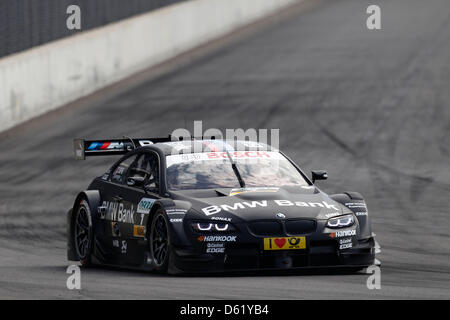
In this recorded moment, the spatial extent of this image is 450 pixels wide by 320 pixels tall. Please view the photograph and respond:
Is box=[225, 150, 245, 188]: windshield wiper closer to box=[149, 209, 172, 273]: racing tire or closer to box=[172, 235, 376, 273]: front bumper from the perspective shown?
box=[149, 209, 172, 273]: racing tire

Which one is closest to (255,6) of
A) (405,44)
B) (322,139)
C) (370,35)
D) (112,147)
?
(370,35)

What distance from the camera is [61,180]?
1939cm

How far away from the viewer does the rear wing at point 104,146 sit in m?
12.8

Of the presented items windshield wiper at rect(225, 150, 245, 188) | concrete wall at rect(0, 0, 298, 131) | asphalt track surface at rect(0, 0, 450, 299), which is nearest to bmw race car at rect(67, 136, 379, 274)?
windshield wiper at rect(225, 150, 245, 188)

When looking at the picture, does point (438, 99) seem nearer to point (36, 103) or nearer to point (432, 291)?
→ point (36, 103)

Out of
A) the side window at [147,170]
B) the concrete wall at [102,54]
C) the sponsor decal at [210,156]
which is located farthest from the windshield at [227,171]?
the concrete wall at [102,54]

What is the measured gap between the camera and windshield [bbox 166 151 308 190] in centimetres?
1105

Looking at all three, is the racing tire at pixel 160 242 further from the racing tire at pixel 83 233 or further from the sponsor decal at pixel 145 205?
the racing tire at pixel 83 233

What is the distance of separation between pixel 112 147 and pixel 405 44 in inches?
866

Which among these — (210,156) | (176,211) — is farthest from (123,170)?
(176,211)

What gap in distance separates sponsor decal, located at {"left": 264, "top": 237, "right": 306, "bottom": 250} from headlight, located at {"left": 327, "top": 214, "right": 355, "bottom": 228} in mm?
351

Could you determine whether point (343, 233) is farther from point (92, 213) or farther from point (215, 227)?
point (92, 213)

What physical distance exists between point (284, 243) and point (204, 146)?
2.02m

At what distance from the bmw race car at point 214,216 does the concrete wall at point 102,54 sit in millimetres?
12893
